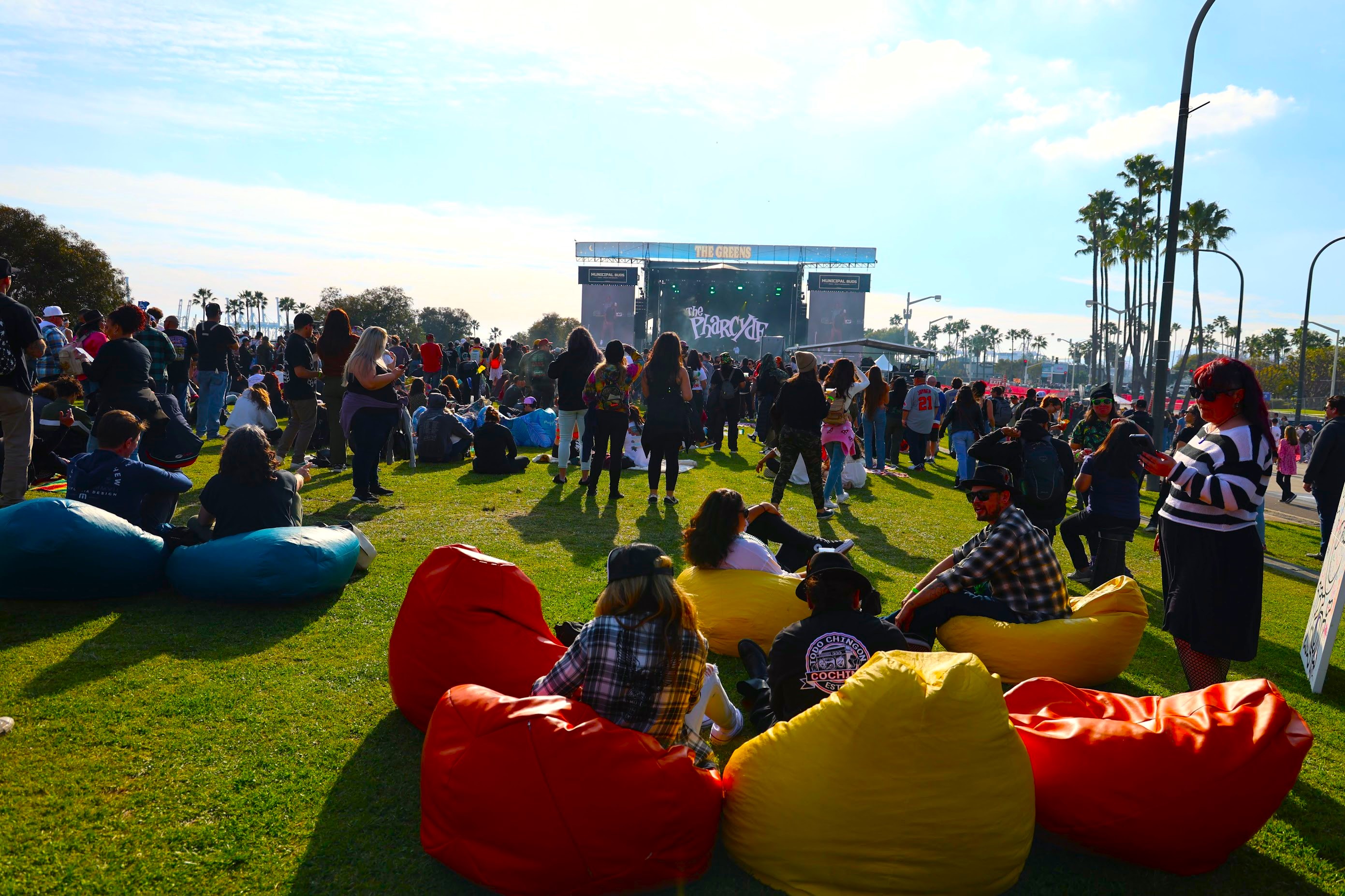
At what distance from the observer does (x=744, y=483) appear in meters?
11.9

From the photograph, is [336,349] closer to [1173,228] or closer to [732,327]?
[1173,228]

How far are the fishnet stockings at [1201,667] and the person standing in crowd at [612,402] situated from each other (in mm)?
6050

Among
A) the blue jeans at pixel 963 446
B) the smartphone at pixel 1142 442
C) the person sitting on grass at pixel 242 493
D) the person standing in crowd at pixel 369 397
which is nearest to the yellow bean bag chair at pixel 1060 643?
the smartphone at pixel 1142 442

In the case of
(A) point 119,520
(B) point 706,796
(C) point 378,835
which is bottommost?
(C) point 378,835

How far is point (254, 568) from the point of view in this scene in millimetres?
5035

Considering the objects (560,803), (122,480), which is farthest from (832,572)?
(122,480)

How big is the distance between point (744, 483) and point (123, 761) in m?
9.11

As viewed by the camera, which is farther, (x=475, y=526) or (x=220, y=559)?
(x=475, y=526)

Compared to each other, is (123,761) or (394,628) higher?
(394,628)

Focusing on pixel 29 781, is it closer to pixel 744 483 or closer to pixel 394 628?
pixel 394 628

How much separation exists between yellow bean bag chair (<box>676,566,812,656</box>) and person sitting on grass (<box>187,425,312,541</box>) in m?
2.80

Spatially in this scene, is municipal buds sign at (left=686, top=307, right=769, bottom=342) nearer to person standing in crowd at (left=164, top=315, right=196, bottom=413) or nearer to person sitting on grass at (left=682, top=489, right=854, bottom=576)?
person standing in crowd at (left=164, top=315, right=196, bottom=413)

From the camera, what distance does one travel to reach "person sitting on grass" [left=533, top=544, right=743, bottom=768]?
9.62 feet

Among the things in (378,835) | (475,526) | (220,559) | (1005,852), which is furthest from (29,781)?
(475,526)
